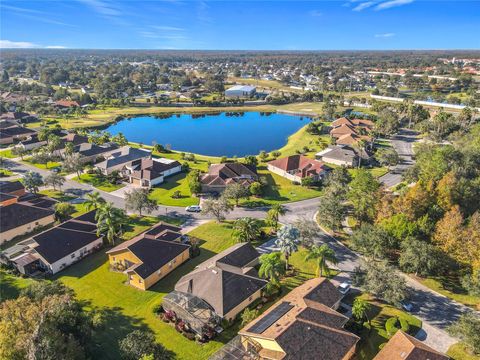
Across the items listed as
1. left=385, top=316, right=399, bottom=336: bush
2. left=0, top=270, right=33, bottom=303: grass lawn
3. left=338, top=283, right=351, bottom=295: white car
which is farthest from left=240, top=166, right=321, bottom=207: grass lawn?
left=0, top=270, right=33, bottom=303: grass lawn

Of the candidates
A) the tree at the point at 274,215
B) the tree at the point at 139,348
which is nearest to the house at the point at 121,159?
the tree at the point at 274,215

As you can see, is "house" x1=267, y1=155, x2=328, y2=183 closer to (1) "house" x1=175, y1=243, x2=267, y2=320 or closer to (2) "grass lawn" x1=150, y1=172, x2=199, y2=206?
(2) "grass lawn" x1=150, y1=172, x2=199, y2=206

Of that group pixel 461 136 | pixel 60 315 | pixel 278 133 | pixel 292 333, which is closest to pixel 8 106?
pixel 278 133

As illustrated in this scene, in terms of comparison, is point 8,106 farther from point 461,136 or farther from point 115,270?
point 461,136

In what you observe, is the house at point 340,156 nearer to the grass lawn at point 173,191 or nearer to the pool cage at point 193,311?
the grass lawn at point 173,191

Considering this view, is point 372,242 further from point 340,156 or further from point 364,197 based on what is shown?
point 340,156

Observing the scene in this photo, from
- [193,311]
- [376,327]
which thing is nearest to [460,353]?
[376,327]
